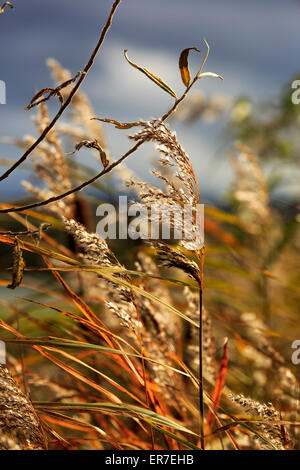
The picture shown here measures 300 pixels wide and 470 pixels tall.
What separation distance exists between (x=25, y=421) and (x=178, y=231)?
330mm

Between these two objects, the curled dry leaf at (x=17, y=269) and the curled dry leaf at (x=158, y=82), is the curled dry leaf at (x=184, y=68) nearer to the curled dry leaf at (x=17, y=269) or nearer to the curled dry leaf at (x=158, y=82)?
the curled dry leaf at (x=158, y=82)

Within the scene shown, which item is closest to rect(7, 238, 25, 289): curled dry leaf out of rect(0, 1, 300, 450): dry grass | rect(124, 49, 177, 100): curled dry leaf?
rect(0, 1, 300, 450): dry grass

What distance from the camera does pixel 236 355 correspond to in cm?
162

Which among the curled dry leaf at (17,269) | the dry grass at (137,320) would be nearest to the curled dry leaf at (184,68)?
the dry grass at (137,320)

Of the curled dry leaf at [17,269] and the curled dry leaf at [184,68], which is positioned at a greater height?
the curled dry leaf at [184,68]

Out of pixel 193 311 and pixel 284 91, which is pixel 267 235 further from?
pixel 193 311

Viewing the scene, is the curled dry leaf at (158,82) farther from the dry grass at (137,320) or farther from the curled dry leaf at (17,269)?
the curled dry leaf at (17,269)

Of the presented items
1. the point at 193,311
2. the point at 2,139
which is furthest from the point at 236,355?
the point at 2,139

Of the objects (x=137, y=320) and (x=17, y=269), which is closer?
(x=17, y=269)

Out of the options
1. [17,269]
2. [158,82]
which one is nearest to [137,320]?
[17,269]

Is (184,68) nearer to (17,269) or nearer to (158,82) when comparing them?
(158,82)

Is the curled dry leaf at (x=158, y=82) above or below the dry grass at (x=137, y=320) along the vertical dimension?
above

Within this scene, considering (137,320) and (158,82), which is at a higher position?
(158,82)

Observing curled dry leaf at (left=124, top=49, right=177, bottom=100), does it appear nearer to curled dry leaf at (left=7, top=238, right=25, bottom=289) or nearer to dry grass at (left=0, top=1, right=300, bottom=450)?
dry grass at (left=0, top=1, right=300, bottom=450)
